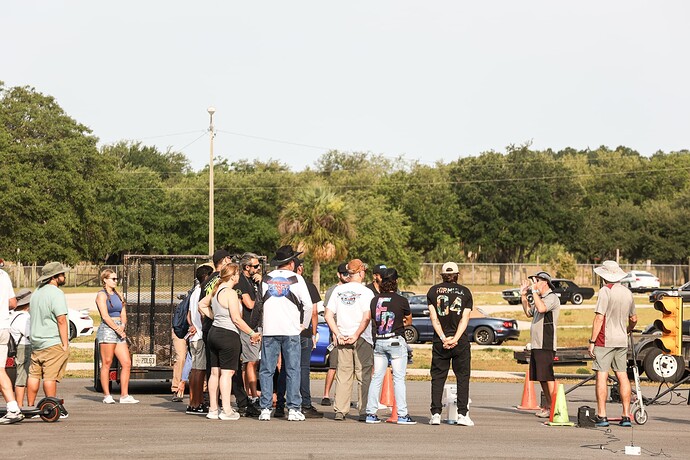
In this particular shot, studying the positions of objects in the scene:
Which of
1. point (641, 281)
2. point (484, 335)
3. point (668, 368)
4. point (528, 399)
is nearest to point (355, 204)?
point (641, 281)

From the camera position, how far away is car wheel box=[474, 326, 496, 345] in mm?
32500

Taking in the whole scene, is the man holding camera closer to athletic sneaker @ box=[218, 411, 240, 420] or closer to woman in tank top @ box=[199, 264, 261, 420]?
woman in tank top @ box=[199, 264, 261, 420]

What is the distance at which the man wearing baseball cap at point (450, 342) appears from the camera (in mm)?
13711

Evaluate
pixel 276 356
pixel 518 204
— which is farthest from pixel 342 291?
pixel 518 204

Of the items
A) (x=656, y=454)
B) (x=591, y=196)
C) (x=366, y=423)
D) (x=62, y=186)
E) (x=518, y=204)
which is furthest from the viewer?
(x=591, y=196)

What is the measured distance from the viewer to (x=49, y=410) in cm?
1346

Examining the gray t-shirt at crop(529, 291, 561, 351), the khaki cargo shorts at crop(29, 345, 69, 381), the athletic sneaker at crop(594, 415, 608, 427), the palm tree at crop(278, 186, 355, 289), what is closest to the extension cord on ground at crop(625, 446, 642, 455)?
the athletic sneaker at crop(594, 415, 608, 427)

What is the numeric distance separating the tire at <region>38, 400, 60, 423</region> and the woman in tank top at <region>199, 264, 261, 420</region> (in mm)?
1835

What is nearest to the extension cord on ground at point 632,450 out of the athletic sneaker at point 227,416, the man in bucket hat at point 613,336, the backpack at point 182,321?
the man in bucket hat at point 613,336

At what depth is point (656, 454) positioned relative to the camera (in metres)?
11.5

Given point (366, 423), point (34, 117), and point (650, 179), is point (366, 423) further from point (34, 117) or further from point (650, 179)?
point (650, 179)

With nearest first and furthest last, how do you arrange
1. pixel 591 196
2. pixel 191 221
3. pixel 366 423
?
pixel 366 423 → pixel 191 221 → pixel 591 196

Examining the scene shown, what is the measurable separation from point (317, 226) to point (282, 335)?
3544 cm

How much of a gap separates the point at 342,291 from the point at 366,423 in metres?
1.63
